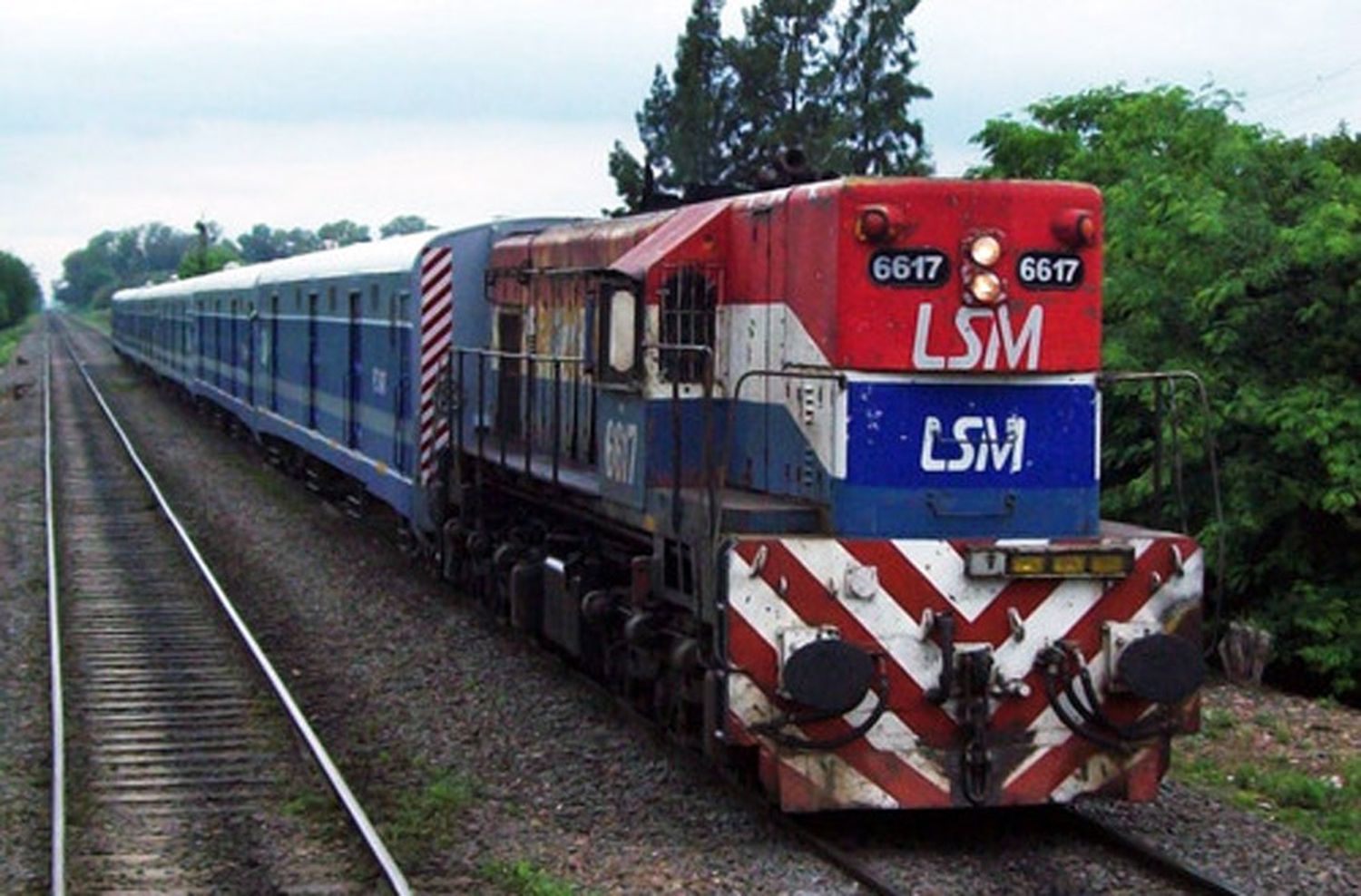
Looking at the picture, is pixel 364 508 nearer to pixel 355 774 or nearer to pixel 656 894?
pixel 355 774

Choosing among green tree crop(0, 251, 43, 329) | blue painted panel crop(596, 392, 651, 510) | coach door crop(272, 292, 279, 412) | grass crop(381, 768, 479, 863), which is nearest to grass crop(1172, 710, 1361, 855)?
blue painted panel crop(596, 392, 651, 510)

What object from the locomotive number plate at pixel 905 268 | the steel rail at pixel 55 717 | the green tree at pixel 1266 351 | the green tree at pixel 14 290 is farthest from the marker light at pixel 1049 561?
the green tree at pixel 14 290

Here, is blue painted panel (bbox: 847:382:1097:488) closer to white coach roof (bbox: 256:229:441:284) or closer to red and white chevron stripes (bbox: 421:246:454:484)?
red and white chevron stripes (bbox: 421:246:454:484)

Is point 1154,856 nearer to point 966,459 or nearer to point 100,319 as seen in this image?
point 966,459

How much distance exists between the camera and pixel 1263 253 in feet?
45.6

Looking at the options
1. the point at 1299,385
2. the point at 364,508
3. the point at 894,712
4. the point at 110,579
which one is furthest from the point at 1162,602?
the point at 364,508

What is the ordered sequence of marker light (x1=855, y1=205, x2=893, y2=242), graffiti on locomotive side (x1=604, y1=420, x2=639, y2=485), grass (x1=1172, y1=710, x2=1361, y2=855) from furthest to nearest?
graffiti on locomotive side (x1=604, y1=420, x2=639, y2=485) < grass (x1=1172, y1=710, x2=1361, y2=855) < marker light (x1=855, y1=205, x2=893, y2=242)

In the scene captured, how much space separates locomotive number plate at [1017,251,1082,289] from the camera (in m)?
8.31

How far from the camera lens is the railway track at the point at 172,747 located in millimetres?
7969

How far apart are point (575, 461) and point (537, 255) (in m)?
2.07

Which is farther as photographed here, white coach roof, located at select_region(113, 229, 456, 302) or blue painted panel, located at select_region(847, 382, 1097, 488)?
white coach roof, located at select_region(113, 229, 456, 302)

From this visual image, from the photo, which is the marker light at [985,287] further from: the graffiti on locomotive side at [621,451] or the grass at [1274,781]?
the grass at [1274,781]

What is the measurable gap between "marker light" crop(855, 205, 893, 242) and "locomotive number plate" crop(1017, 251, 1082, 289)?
63 centimetres

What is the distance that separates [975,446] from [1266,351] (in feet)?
21.5
